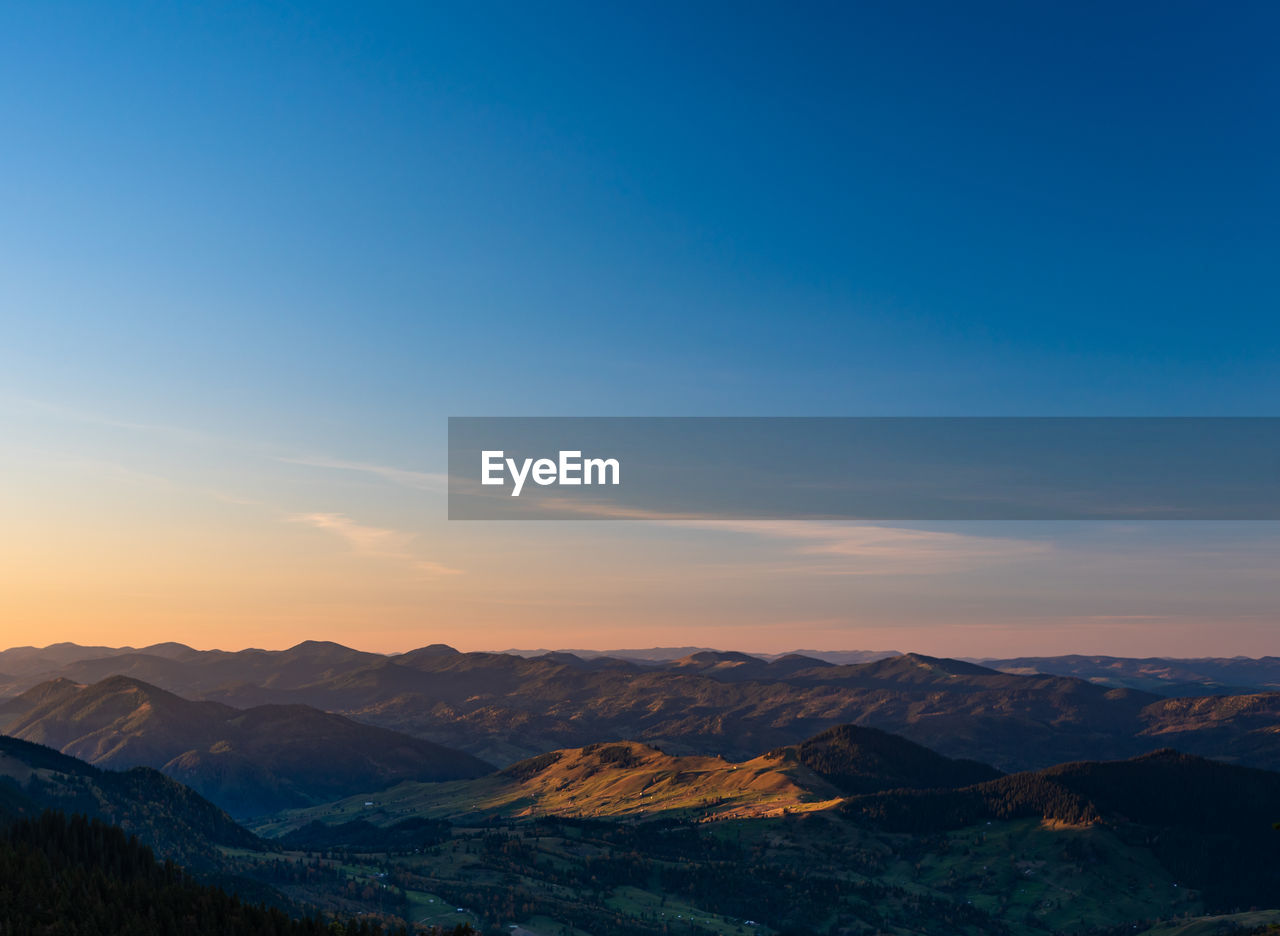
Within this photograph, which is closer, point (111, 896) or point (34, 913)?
point (34, 913)

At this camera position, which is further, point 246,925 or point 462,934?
point 246,925

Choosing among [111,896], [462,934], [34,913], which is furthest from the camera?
[111,896]

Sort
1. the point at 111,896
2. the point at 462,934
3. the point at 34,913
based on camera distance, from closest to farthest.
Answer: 1. the point at 462,934
2. the point at 34,913
3. the point at 111,896

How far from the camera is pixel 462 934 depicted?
132 m

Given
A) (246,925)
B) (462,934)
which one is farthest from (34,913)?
(462,934)

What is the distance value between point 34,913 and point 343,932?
44.4 meters

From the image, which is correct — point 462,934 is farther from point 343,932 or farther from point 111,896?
point 111,896

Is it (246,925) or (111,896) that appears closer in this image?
(246,925)

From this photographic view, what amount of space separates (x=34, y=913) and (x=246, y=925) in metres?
30.9

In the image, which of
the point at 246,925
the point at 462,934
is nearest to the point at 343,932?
the point at 246,925

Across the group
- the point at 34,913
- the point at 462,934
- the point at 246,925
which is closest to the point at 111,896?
the point at 34,913

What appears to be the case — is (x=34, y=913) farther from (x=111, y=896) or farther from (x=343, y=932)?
(x=343, y=932)

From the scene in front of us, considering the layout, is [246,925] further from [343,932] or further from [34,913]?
[34,913]

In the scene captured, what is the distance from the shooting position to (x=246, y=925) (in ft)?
498
